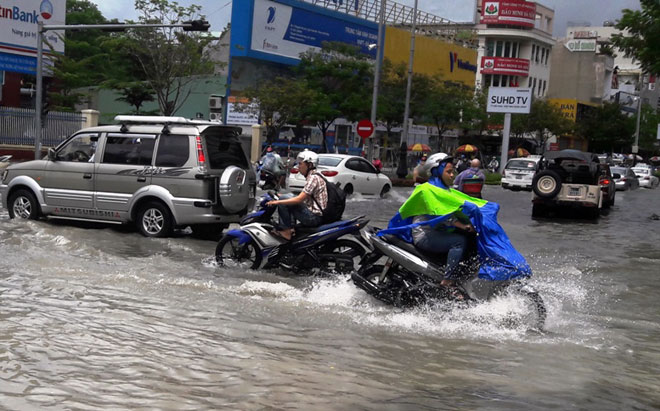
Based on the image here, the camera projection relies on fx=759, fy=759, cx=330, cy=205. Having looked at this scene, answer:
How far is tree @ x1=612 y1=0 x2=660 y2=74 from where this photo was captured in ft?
58.3

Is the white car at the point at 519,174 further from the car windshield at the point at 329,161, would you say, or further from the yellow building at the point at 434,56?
the yellow building at the point at 434,56

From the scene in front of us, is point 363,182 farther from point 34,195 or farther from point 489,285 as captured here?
point 489,285

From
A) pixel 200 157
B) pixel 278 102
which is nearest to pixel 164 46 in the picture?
pixel 278 102

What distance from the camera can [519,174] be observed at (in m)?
33.9

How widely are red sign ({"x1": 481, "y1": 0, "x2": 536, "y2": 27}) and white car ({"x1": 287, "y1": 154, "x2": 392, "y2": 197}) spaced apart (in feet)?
192

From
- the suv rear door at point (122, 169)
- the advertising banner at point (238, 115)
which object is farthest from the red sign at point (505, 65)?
the suv rear door at point (122, 169)

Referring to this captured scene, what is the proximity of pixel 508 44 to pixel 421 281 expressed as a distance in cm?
7653

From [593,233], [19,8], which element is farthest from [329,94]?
[593,233]

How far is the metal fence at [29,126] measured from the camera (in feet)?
103

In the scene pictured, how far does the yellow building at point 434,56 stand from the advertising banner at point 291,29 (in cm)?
510

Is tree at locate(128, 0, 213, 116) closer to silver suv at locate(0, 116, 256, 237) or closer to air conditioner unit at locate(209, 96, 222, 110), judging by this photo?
air conditioner unit at locate(209, 96, 222, 110)

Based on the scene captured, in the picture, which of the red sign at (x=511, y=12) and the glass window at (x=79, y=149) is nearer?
the glass window at (x=79, y=149)

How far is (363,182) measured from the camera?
24188 millimetres

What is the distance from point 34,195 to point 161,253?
3434 mm
